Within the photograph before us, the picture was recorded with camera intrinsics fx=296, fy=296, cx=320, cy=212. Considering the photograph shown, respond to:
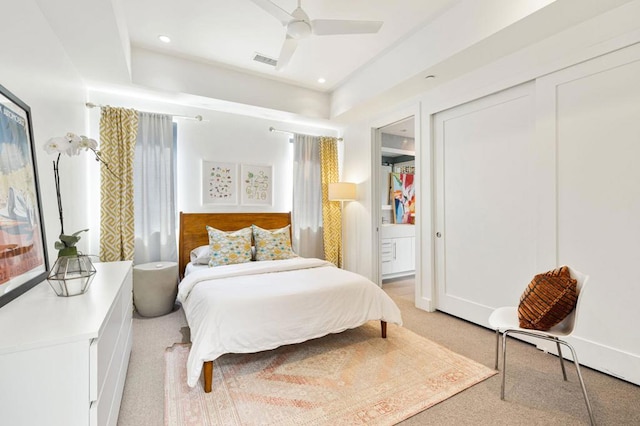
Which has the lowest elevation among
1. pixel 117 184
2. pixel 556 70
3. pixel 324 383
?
pixel 324 383

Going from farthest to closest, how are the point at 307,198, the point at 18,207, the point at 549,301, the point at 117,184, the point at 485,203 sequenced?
the point at 307,198
the point at 117,184
the point at 485,203
the point at 549,301
the point at 18,207

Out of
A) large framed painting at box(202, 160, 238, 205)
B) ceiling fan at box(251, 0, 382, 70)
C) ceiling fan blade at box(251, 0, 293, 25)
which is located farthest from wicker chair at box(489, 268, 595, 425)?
large framed painting at box(202, 160, 238, 205)

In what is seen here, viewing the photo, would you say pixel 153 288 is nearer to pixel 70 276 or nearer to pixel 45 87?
pixel 70 276

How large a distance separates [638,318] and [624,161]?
103cm

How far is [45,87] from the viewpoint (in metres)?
1.98

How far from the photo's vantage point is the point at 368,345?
2.51 metres

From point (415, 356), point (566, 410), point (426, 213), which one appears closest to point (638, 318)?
point (566, 410)

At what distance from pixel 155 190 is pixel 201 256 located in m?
0.99

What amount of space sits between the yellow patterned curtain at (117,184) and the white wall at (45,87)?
407 mm

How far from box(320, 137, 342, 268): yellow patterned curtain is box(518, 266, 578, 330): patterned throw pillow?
9.81ft

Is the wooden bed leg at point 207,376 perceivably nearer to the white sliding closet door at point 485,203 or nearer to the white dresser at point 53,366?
the white dresser at point 53,366

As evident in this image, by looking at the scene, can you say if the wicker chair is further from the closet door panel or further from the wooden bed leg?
the wooden bed leg

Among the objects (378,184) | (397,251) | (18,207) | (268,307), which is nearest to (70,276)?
(18,207)

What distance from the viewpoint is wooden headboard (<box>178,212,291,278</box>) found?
368 cm
